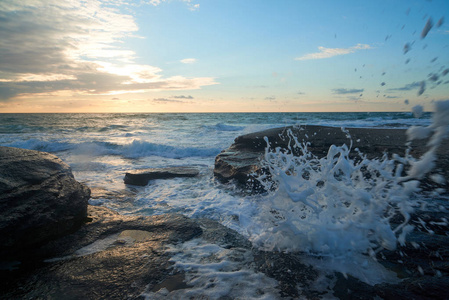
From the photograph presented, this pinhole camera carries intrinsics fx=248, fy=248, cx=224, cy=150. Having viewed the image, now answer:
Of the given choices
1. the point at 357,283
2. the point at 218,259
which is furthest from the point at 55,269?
the point at 357,283

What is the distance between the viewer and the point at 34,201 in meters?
2.69

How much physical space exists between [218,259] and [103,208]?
225cm

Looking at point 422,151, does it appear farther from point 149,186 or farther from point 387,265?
point 149,186

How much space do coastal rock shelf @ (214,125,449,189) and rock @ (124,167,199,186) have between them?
0.77 metres

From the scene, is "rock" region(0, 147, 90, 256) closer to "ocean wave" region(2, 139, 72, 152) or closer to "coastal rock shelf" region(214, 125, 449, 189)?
"coastal rock shelf" region(214, 125, 449, 189)

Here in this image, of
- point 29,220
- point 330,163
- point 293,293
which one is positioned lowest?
point 293,293

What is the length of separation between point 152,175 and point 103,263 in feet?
11.7

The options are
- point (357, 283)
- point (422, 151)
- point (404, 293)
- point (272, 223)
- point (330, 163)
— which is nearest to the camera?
point (404, 293)

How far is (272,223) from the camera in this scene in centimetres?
305

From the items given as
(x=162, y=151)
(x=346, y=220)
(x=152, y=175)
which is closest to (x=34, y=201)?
(x=152, y=175)

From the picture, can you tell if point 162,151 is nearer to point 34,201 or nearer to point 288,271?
point 34,201

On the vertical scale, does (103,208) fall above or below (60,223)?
below

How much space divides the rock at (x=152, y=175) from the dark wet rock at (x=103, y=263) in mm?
2261

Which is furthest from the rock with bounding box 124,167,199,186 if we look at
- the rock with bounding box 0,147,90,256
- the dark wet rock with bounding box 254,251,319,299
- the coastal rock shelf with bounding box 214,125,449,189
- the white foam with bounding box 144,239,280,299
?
the dark wet rock with bounding box 254,251,319,299
